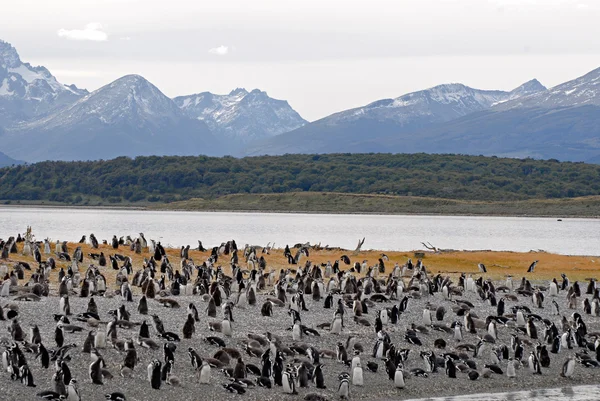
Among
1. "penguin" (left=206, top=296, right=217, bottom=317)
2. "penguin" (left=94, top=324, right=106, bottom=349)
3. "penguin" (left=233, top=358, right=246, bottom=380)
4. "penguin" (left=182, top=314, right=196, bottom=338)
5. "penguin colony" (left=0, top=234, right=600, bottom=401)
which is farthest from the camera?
"penguin" (left=206, top=296, right=217, bottom=317)

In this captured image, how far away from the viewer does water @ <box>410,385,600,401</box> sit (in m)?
19.1

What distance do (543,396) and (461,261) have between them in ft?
80.7

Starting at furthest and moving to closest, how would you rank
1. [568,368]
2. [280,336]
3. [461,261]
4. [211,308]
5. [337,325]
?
[461,261] < [211,308] < [337,325] < [280,336] < [568,368]

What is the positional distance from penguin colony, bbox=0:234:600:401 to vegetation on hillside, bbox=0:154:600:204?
12930 centimetres

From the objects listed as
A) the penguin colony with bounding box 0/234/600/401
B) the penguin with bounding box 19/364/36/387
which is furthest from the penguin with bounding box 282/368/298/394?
the penguin with bounding box 19/364/36/387

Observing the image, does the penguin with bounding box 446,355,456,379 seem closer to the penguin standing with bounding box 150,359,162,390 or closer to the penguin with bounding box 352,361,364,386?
the penguin with bounding box 352,361,364,386

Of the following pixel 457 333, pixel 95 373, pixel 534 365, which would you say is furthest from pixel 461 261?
pixel 95 373

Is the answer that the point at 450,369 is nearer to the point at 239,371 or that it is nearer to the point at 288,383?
the point at 288,383

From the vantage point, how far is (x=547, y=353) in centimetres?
2189

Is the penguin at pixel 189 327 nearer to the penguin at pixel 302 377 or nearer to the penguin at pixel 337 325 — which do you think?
the penguin at pixel 302 377

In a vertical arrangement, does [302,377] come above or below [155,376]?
below

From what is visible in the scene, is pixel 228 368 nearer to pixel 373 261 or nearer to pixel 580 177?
pixel 373 261

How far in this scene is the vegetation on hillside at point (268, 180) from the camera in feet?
534

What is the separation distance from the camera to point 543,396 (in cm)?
1970
